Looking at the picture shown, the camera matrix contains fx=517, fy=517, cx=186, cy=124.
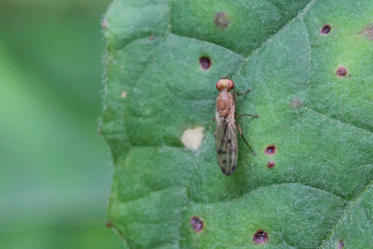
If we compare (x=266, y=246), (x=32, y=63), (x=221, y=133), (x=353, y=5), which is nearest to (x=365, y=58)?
(x=353, y=5)

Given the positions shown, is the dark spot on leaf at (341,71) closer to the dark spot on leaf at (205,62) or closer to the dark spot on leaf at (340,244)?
the dark spot on leaf at (205,62)

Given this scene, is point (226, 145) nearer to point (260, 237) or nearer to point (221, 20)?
point (260, 237)

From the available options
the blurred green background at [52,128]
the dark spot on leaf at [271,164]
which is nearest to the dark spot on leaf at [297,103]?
the dark spot on leaf at [271,164]

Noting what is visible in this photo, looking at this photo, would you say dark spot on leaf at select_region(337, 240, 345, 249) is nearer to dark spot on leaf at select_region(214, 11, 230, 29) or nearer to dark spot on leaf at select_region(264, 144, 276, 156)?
dark spot on leaf at select_region(264, 144, 276, 156)

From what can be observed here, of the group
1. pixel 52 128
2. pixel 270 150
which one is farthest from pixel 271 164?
pixel 52 128

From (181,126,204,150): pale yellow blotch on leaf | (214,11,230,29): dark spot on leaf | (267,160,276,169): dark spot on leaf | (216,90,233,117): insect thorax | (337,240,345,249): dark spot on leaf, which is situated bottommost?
(337,240,345,249): dark spot on leaf

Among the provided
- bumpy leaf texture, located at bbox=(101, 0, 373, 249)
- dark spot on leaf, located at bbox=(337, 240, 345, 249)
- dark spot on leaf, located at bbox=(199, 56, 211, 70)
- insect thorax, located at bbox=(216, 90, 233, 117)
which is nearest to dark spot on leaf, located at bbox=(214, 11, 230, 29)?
bumpy leaf texture, located at bbox=(101, 0, 373, 249)

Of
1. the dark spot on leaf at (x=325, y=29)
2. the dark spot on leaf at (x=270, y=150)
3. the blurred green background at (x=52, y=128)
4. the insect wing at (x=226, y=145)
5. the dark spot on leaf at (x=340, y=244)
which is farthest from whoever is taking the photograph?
the blurred green background at (x=52, y=128)
